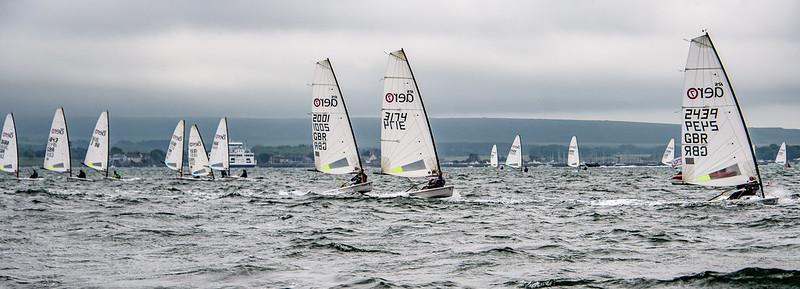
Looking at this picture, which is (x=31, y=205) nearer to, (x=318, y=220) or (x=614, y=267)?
(x=318, y=220)

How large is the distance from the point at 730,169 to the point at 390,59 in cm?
1318

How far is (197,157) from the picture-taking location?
70875 millimetres

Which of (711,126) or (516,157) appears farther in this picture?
(516,157)

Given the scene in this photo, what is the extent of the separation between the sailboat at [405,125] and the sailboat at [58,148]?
3281 centimetres

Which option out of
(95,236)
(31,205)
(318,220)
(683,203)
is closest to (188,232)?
(95,236)

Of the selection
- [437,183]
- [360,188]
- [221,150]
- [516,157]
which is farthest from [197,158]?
[516,157]

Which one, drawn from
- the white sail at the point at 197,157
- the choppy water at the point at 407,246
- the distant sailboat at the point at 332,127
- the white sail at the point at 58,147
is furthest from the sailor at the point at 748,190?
the white sail at the point at 197,157

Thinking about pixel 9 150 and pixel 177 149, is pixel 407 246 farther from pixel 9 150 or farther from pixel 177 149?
pixel 177 149

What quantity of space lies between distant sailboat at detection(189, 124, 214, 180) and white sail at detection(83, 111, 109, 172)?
664 centimetres

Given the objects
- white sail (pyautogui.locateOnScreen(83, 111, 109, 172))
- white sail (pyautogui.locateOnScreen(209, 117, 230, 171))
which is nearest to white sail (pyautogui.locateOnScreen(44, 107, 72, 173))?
white sail (pyautogui.locateOnScreen(83, 111, 109, 172))

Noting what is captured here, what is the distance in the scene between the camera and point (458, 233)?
22828mm

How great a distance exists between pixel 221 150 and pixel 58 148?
12.6 meters

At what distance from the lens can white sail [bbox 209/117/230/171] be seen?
71625mm

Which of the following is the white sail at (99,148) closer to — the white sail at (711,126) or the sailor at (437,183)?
the sailor at (437,183)
